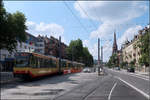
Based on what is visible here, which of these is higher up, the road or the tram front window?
the tram front window

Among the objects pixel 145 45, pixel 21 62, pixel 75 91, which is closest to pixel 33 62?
pixel 21 62

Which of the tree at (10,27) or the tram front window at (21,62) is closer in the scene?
the tram front window at (21,62)

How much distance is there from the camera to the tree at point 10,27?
1150 inches

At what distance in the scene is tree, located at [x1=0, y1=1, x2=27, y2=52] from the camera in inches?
1150

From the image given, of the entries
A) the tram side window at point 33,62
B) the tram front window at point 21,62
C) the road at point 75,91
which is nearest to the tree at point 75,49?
the tram side window at point 33,62

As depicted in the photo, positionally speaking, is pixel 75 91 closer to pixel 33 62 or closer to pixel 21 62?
pixel 33 62

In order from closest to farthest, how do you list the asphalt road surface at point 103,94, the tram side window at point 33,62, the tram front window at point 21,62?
the asphalt road surface at point 103,94, the tram front window at point 21,62, the tram side window at point 33,62

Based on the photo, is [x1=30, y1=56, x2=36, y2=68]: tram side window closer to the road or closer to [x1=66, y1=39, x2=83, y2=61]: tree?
the road

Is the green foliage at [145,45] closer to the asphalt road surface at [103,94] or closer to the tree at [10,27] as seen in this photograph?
the tree at [10,27]

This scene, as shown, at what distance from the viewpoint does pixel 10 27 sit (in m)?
29.5

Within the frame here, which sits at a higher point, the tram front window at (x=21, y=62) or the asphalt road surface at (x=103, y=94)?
the tram front window at (x=21, y=62)

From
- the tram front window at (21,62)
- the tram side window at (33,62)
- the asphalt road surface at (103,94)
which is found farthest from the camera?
the tram side window at (33,62)

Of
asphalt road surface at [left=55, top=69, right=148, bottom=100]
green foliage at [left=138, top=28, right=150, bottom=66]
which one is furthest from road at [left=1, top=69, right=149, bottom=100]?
green foliage at [left=138, top=28, right=150, bottom=66]

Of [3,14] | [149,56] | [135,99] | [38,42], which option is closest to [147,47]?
[149,56]
